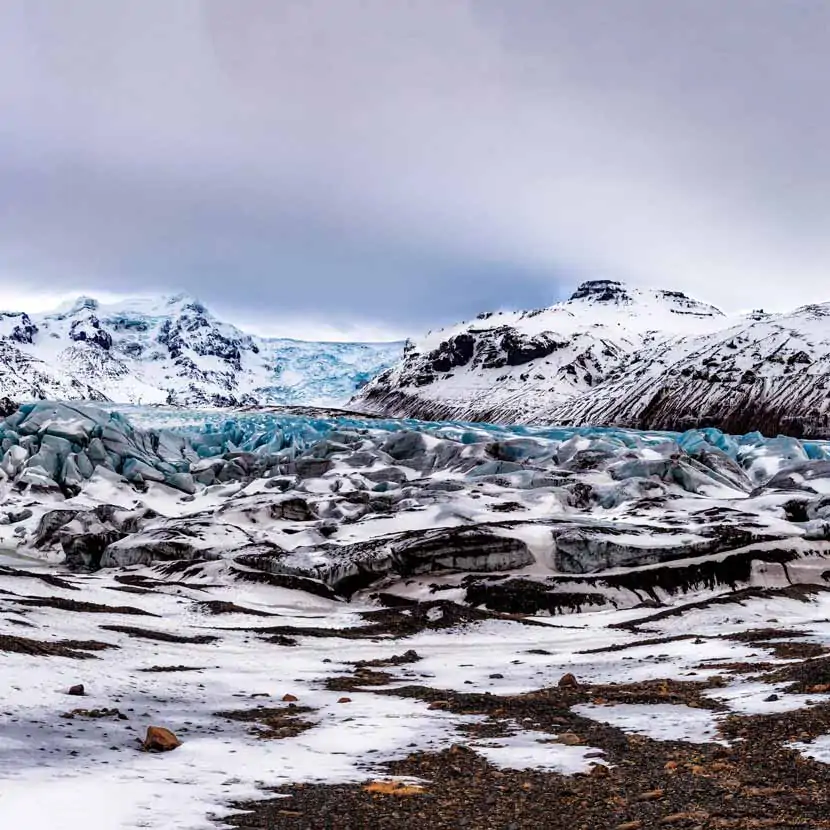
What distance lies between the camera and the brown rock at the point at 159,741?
1244cm

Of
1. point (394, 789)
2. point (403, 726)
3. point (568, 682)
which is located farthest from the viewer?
point (568, 682)

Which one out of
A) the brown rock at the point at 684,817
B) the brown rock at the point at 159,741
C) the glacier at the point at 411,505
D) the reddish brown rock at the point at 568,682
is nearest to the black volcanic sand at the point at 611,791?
the brown rock at the point at 684,817

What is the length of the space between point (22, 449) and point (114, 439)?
8669 mm

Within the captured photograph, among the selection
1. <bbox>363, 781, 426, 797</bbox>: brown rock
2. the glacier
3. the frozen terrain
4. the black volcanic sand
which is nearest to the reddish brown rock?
the frozen terrain

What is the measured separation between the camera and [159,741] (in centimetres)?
1249

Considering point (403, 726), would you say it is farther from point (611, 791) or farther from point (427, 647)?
point (427, 647)

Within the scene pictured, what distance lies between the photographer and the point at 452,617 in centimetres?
3272

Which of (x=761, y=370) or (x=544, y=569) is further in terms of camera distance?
(x=761, y=370)

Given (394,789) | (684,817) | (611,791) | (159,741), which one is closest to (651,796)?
Answer: (611,791)

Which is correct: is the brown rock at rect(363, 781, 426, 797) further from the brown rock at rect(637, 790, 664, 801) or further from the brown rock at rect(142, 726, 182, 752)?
the brown rock at rect(142, 726, 182, 752)

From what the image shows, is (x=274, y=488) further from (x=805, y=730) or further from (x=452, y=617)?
(x=805, y=730)

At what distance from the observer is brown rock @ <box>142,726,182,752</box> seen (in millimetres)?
12438

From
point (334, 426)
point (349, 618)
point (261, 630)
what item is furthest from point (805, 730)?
point (334, 426)

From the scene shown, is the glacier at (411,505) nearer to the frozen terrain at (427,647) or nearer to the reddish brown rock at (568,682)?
the frozen terrain at (427,647)
